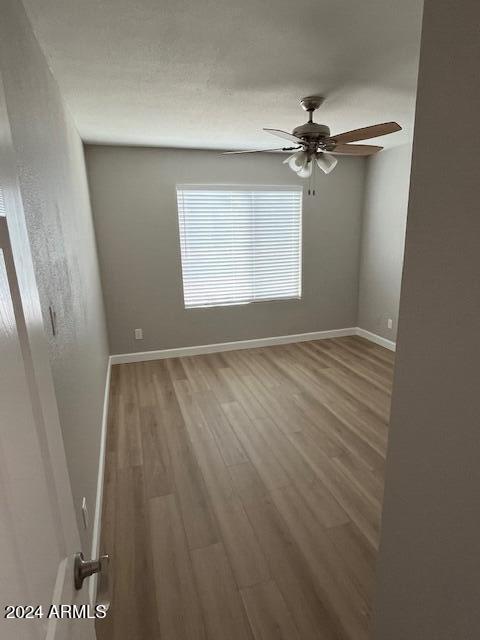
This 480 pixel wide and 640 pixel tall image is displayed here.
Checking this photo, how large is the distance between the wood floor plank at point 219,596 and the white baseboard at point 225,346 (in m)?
2.69

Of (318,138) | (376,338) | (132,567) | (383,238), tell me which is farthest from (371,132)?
(376,338)

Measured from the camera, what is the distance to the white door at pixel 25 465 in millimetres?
431

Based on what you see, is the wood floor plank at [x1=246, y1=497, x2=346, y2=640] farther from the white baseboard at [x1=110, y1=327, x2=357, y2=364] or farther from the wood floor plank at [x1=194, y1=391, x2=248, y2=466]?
the white baseboard at [x1=110, y1=327, x2=357, y2=364]

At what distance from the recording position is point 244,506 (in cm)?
198

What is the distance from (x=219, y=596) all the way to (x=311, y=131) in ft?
8.53

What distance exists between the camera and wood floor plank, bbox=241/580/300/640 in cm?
135

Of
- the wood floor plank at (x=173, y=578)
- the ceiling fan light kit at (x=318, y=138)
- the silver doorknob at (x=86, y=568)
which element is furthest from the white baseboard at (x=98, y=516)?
the ceiling fan light kit at (x=318, y=138)

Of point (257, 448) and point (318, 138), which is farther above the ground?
point (318, 138)

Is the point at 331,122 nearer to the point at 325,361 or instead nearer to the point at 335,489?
the point at 325,361

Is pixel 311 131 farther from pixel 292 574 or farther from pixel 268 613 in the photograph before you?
pixel 268 613

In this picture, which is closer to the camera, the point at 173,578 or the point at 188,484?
the point at 173,578

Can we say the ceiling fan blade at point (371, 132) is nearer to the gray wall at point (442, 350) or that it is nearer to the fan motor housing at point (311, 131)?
the fan motor housing at point (311, 131)

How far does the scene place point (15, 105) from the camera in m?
1.00

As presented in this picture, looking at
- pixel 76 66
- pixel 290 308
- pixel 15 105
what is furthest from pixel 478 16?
pixel 290 308
